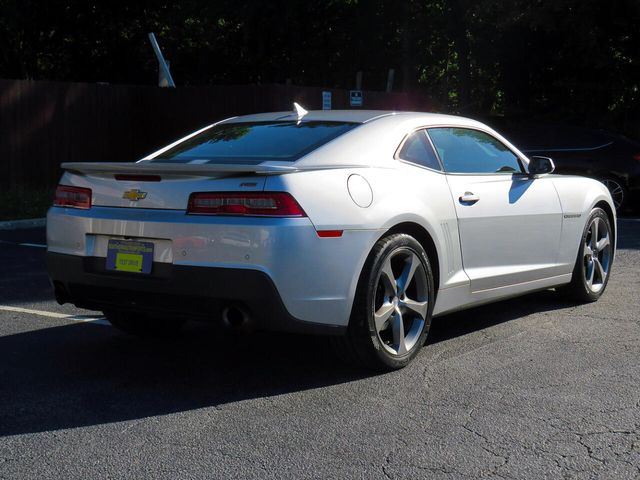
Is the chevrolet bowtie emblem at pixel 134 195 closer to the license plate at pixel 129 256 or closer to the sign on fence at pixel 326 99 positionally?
the license plate at pixel 129 256

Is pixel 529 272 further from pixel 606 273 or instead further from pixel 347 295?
pixel 347 295

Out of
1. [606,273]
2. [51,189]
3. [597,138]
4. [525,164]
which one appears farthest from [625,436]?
[51,189]

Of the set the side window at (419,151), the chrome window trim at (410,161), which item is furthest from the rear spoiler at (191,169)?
the side window at (419,151)

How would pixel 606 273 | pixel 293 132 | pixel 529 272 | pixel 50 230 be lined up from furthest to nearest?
pixel 606 273 < pixel 529 272 < pixel 293 132 < pixel 50 230

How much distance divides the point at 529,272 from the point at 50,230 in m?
3.14

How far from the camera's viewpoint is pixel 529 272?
6.48m

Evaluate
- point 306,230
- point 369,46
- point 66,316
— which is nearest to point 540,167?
point 306,230

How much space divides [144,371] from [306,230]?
4.24ft

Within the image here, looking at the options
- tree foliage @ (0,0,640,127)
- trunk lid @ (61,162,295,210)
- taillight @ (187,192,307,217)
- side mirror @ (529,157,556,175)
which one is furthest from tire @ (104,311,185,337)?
tree foliage @ (0,0,640,127)

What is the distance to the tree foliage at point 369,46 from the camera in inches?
879

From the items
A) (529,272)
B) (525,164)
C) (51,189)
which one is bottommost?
(51,189)

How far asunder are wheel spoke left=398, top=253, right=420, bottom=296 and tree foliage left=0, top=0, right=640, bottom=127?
1712 centimetres

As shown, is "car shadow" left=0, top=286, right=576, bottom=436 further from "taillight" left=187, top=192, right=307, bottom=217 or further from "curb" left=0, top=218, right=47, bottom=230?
"curb" left=0, top=218, right=47, bottom=230

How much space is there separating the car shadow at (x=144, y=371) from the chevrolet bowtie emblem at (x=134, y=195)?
0.96 m
